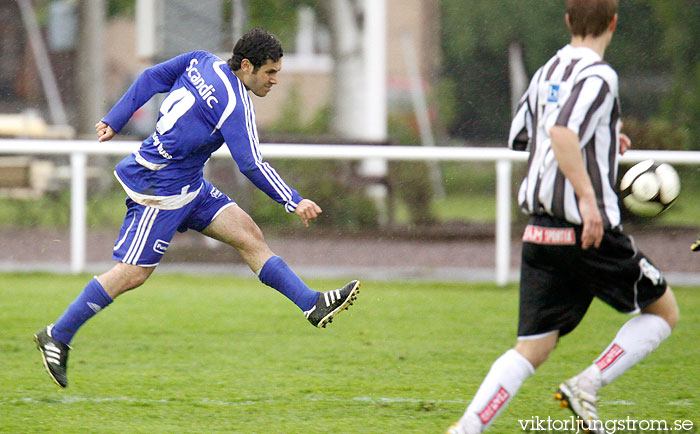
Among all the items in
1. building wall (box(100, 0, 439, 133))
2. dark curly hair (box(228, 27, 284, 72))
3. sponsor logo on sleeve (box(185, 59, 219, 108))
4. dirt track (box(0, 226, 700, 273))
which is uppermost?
dark curly hair (box(228, 27, 284, 72))

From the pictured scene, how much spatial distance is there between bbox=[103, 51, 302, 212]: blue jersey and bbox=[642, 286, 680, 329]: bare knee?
5.62 ft

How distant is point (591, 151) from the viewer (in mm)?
3623

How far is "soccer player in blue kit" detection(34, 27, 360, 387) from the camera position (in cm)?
477

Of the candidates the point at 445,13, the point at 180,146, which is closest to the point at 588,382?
the point at 180,146

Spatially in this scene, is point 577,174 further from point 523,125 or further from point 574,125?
point 523,125

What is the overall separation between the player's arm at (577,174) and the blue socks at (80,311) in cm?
250

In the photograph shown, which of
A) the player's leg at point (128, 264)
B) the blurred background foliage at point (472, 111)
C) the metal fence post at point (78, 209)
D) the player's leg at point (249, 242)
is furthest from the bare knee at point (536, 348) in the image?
the blurred background foliage at point (472, 111)

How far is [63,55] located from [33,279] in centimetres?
1839

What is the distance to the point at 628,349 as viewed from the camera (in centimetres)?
389

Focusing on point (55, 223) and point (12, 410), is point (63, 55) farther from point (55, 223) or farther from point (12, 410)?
point (12, 410)

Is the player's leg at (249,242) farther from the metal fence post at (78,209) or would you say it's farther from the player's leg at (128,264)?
the metal fence post at (78,209)

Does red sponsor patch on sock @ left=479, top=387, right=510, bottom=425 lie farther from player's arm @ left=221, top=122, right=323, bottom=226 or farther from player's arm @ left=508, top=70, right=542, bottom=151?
player's arm @ left=221, top=122, right=323, bottom=226

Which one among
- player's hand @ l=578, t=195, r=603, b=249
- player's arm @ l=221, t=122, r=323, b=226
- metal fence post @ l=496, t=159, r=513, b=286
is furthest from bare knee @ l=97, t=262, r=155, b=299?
metal fence post @ l=496, t=159, r=513, b=286

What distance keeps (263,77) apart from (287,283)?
105cm
